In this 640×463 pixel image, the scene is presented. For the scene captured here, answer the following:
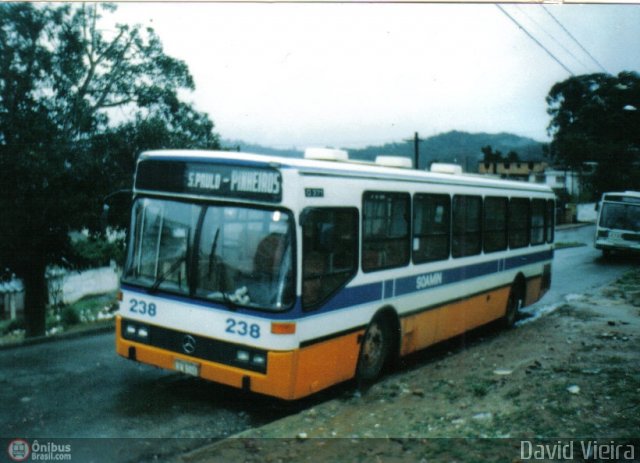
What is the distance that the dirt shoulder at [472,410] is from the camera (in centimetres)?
547

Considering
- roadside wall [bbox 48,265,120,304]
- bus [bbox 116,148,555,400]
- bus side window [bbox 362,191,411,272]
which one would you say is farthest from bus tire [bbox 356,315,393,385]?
roadside wall [bbox 48,265,120,304]

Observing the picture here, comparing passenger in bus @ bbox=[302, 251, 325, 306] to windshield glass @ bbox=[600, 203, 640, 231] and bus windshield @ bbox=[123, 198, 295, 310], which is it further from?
windshield glass @ bbox=[600, 203, 640, 231]

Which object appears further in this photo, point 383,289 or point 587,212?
point 587,212

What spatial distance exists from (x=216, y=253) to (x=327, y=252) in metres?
1.13

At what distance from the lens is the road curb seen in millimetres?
9621

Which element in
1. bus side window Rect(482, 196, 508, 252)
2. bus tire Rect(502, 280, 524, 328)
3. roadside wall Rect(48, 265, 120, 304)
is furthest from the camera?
roadside wall Rect(48, 265, 120, 304)

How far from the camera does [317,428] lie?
6074 mm

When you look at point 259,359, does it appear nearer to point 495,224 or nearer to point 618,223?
point 495,224

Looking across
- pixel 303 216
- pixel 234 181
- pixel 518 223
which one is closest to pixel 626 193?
pixel 518 223

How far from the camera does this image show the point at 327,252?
21.7 feet

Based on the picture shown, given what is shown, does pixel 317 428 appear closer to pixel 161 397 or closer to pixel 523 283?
pixel 161 397

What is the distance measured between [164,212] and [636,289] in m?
7.58

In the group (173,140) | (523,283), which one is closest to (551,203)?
(523,283)

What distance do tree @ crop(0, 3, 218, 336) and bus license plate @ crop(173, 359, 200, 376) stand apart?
614 centimetres
